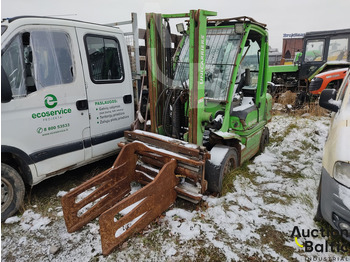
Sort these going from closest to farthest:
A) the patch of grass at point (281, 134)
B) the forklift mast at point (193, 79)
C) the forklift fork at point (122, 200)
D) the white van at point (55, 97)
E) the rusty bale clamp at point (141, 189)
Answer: the forklift fork at point (122, 200)
the rusty bale clamp at point (141, 189)
the white van at point (55, 97)
the forklift mast at point (193, 79)
the patch of grass at point (281, 134)

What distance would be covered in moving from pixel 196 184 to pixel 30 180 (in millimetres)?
2185

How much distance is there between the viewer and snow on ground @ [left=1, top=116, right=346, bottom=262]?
2.50m

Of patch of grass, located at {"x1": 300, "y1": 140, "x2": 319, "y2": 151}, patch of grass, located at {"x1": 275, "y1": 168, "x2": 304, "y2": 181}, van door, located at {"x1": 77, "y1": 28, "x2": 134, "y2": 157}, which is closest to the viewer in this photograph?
van door, located at {"x1": 77, "y1": 28, "x2": 134, "y2": 157}

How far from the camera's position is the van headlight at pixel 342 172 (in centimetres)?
228

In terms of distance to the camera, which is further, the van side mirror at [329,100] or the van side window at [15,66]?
the van side mirror at [329,100]

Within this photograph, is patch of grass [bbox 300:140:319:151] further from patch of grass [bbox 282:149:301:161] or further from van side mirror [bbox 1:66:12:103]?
van side mirror [bbox 1:66:12:103]

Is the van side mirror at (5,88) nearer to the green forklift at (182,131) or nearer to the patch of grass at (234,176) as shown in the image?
the green forklift at (182,131)

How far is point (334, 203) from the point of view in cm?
235

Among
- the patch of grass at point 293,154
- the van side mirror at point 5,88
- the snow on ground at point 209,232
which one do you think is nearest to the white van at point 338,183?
the snow on ground at point 209,232

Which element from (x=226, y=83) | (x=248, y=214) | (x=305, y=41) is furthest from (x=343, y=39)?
(x=248, y=214)

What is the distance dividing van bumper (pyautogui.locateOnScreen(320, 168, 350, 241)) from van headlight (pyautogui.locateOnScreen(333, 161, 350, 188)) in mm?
41

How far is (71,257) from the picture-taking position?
2.48 m

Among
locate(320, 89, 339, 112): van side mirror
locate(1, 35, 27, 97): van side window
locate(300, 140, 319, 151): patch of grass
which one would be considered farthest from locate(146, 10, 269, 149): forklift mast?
locate(300, 140, 319, 151): patch of grass

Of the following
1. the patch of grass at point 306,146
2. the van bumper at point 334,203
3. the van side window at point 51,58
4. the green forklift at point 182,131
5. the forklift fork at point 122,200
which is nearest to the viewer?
the van bumper at point 334,203
